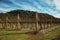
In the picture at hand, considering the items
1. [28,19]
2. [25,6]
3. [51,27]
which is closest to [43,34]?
[51,27]

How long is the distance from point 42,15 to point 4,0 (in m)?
0.90

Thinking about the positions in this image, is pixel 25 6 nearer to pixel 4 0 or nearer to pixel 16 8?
pixel 16 8

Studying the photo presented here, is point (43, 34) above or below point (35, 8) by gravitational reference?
below

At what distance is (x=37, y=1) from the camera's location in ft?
11.6

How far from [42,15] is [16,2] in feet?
2.10

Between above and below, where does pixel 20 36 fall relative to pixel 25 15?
below

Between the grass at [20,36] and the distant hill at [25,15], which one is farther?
the distant hill at [25,15]

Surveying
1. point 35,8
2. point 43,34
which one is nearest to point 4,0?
point 35,8

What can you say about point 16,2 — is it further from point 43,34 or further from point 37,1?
point 43,34

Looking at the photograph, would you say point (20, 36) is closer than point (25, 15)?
Yes

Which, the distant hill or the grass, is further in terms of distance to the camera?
the distant hill

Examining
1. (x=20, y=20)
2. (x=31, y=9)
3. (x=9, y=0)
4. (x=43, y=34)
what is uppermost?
(x=9, y=0)

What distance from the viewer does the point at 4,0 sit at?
3471mm

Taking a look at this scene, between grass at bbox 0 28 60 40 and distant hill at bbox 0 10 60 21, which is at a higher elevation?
distant hill at bbox 0 10 60 21
